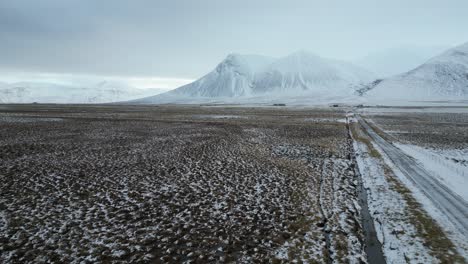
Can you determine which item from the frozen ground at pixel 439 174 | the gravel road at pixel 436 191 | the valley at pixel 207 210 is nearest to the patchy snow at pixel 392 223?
the valley at pixel 207 210

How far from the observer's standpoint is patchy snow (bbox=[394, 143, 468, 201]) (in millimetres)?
14289

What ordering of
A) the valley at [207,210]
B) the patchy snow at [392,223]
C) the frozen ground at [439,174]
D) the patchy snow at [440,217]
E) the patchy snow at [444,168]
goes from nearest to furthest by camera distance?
the patchy snow at [392,223]
the valley at [207,210]
the patchy snow at [440,217]
the frozen ground at [439,174]
the patchy snow at [444,168]

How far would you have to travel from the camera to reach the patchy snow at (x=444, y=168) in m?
14.3

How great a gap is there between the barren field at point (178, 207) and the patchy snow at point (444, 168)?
5107 millimetres

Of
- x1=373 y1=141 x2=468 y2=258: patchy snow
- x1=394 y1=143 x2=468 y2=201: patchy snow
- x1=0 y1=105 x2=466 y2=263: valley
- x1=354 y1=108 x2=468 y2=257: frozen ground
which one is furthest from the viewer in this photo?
x1=394 y1=143 x2=468 y2=201: patchy snow

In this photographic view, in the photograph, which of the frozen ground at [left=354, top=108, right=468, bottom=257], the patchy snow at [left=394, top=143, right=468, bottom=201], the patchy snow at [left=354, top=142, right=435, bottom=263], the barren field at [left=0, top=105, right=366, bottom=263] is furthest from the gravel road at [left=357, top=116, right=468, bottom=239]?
the barren field at [left=0, top=105, right=366, bottom=263]

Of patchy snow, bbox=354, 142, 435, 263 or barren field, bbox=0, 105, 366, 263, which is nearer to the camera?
patchy snow, bbox=354, 142, 435, 263

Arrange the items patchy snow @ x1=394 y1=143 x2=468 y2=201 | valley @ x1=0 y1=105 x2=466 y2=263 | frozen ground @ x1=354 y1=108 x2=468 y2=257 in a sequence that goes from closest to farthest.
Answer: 1. valley @ x1=0 y1=105 x2=466 y2=263
2. frozen ground @ x1=354 y1=108 x2=468 y2=257
3. patchy snow @ x1=394 y1=143 x2=468 y2=201

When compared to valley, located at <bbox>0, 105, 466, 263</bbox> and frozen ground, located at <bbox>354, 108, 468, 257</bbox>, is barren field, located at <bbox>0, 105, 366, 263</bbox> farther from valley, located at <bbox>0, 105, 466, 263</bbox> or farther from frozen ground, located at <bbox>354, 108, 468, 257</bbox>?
frozen ground, located at <bbox>354, 108, 468, 257</bbox>

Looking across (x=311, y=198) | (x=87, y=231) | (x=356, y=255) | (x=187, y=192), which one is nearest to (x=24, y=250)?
(x=87, y=231)

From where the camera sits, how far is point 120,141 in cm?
2897

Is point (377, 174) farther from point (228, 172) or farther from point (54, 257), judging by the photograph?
point (54, 257)

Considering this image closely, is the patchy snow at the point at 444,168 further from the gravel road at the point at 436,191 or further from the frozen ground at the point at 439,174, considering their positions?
the gravel road at the point at 436,191

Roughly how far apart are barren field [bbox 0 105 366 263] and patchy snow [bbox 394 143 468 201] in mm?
5107
